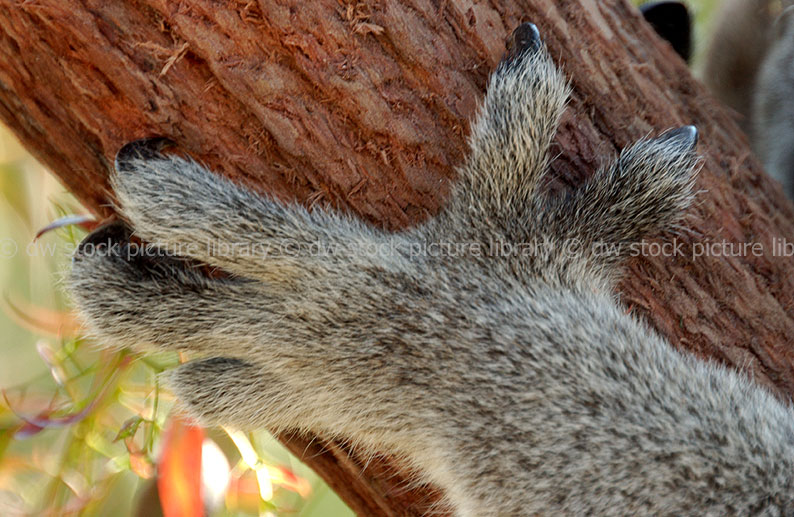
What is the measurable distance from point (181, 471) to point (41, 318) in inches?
22.0

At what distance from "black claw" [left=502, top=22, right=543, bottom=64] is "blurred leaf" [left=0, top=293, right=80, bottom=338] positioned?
123 cm

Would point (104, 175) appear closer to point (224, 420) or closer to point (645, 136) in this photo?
point (224, 420)

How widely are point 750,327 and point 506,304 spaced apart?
0.65 meters

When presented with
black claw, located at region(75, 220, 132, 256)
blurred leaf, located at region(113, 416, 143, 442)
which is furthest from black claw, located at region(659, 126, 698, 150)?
blurred leaf, located at region(113, 416, 143, 442)

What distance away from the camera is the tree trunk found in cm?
133

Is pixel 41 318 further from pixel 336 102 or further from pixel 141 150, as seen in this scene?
pixel 336 102

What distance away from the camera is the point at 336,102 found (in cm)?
137

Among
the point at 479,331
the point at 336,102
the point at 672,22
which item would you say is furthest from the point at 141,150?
the point at 672,22

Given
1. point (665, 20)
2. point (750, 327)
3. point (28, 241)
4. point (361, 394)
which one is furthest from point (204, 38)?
point (665, 20)

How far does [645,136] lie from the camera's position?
1.49 meters

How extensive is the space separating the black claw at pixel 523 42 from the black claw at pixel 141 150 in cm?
68

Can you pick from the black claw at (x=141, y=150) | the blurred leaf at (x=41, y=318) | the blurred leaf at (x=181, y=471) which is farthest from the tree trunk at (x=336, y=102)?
the blurred leaf at (x=41, y=318)

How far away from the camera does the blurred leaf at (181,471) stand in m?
1.59

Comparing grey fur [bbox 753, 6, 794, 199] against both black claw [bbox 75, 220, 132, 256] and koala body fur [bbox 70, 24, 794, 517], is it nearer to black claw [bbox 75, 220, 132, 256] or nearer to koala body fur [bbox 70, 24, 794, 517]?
koala body fur [bbox 70, 24, 794, 517]
